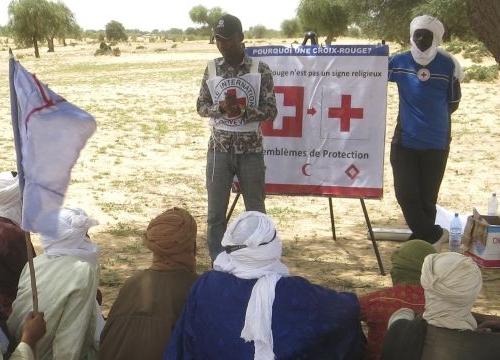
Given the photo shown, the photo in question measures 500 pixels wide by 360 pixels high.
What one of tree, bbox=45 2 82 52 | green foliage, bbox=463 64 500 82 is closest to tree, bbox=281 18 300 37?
tree, bbox=45 2 82 52

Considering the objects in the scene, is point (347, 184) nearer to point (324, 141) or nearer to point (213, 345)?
point (324, 141)

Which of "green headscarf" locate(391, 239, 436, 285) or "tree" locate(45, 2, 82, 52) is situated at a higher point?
"green headscarf" locate(391, 239, 436, 285)

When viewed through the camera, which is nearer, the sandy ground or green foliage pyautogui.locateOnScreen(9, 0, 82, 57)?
the sandy ground

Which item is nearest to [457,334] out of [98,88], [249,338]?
[249,338]

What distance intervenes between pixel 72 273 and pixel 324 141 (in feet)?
9.09

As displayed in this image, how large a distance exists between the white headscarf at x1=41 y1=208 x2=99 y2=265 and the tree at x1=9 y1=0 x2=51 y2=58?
55238 mm

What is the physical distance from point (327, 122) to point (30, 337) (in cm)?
322

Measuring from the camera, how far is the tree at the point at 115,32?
246 feet

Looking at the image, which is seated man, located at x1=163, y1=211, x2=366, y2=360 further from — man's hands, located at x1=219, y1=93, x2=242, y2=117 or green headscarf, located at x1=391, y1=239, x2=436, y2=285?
man's hands, located at x1=219, y1=93, x2=242, y2=117

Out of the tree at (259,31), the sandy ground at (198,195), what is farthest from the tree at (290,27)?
the sandy ground at (198,195)

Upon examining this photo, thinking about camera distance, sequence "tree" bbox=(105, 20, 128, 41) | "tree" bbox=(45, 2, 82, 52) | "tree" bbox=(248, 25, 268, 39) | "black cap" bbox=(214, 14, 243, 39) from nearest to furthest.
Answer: "black cap" bbox=(214, 14, 243, 39) < "tree" bbox=(45, 2, 82, 52) < "tree" bbox=(105, 20, 128, 41) < "tree" bbox=(248, 25, 268, 39)

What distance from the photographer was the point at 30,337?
9.03 feet

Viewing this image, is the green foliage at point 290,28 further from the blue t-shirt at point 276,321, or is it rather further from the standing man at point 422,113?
the blue t-shirt at point 276,321

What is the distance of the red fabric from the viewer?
3.08 metres
